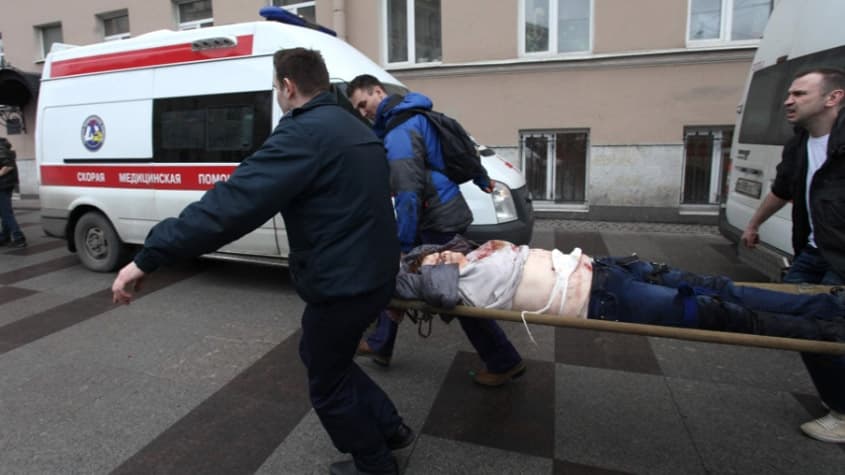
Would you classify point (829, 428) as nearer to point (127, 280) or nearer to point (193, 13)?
point (127, 280)

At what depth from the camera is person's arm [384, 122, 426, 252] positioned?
2803mm

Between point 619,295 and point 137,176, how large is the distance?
16.7ft

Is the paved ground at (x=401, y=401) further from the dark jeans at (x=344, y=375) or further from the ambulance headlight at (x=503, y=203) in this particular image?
the ambulance headlight at (x=503, y=203)

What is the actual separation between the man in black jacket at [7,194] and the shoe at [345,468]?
23.9ft

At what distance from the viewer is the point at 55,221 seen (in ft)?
20.4

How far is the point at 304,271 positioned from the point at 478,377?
5.49 feet

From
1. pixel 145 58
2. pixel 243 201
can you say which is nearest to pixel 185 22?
pixel 145 58

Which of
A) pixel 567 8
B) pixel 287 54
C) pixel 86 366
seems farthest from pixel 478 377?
pixel 567 8

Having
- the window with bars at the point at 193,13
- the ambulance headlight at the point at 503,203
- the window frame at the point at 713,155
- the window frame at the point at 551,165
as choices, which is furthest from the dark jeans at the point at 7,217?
the window frame at the point at 713,155

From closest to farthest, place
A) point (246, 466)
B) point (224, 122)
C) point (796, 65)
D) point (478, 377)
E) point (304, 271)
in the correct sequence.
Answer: point (304, 271), point (246, 466), point (478, 377), point (796, 65), point (224, 122)

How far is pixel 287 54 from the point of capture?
2115mm

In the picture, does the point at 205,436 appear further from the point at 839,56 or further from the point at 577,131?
the point at 577,131

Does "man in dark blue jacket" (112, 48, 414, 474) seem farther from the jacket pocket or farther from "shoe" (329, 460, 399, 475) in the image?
"shoe" (329, 460, 399, 475)

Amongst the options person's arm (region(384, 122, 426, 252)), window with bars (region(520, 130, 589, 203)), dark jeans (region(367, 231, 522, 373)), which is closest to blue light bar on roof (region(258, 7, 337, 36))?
person's arm (region(384, 122, 426, 252))
